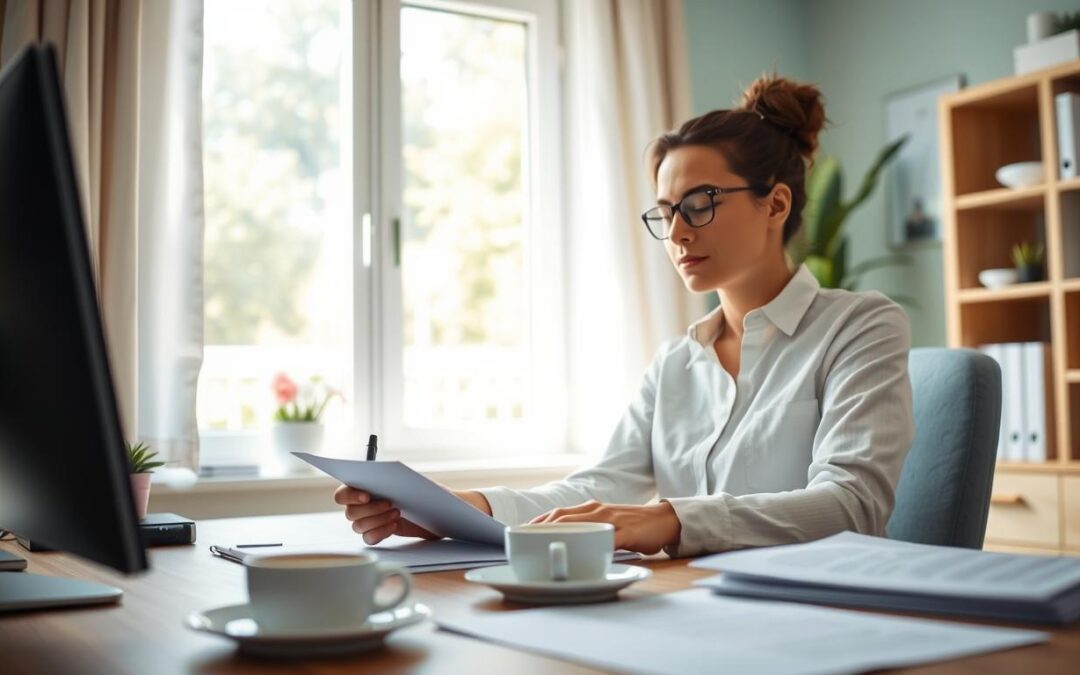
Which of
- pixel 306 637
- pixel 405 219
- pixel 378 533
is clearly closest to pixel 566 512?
pixel 378 533

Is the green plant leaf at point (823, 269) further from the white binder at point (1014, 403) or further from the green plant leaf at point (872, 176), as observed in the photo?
the white binder at point (1014, 403)

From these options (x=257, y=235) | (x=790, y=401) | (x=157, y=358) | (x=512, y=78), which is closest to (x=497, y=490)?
(x=790, y=401)

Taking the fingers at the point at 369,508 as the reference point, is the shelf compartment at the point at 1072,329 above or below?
above

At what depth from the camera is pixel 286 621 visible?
2.21 ft

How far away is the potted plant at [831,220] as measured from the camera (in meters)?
3.42

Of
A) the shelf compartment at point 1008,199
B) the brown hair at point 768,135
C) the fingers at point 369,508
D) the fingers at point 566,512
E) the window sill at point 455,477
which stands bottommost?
the window sill at point 455,477

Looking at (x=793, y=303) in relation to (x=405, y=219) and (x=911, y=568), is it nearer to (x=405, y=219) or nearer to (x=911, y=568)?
(x=911, y=568)

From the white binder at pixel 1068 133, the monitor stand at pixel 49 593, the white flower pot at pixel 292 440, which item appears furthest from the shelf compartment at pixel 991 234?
the monitor stand at pixel 49 593

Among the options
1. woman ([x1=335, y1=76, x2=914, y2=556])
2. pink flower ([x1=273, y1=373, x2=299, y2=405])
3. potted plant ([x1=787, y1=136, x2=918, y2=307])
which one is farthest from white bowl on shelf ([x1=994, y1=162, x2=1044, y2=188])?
pink flower ([x1=273, y1=373, x2=299, y2=405])

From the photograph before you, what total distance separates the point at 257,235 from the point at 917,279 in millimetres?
5811

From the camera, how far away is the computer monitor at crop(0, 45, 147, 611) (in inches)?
23.6

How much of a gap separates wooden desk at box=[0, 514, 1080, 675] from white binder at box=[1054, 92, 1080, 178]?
7.61ft

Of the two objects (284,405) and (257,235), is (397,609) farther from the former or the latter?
(257,235)

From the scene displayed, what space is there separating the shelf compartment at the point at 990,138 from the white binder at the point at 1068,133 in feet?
0.84
